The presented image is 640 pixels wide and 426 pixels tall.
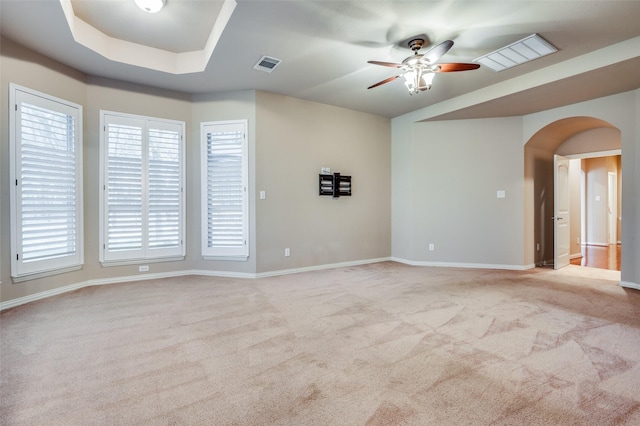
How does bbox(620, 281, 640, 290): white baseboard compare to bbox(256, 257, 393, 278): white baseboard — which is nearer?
bbox(620, 281, 640, 290): white baseboard

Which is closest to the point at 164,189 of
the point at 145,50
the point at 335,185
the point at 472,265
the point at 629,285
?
the point at 145,50

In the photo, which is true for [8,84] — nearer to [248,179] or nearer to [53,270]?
[53,270]

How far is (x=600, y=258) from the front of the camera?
21.4 feet

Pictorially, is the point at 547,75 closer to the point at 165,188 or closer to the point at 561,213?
the point at 561,213

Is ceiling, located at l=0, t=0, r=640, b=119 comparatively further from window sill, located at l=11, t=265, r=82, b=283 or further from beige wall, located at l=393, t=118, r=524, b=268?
window sill, located at l=11, t=265, r=82, b=283

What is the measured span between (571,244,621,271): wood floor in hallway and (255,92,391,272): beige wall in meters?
3.80

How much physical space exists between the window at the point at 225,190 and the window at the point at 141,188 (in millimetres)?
387

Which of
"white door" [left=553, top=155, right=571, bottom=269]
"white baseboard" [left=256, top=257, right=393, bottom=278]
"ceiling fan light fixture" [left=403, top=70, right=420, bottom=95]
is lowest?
"white baseboard" [left=256, top=257, right=393, bottom=278]

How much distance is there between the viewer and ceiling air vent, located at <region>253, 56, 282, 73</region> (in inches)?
149

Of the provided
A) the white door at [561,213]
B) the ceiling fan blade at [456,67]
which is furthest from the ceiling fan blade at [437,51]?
the white door at [561,213]

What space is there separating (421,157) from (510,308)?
3.26m

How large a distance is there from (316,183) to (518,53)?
3261mm

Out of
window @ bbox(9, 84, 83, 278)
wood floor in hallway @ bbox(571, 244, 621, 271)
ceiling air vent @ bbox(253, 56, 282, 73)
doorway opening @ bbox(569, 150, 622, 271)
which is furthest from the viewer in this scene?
doorway opening @ bbox(569, 150, 622, 271)

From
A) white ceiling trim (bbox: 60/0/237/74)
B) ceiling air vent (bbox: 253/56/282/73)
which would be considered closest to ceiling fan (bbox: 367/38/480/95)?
ceiling air vent (bbox: 253/56/282/73)
